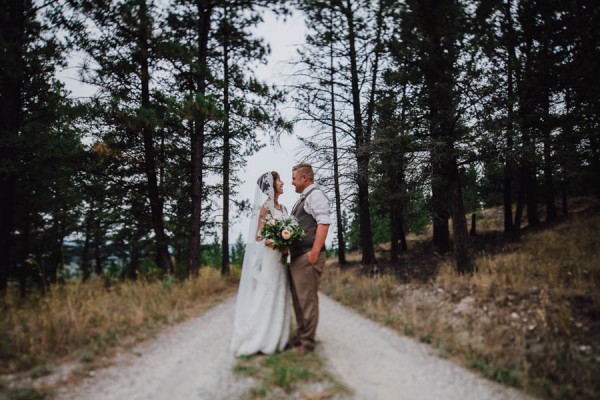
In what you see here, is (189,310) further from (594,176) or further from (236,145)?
(594,176)

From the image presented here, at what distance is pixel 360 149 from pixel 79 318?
7109 millimetres

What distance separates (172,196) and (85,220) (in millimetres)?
16330

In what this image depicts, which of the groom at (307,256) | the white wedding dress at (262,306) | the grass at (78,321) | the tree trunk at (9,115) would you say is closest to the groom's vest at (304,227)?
the groom at (307,256)

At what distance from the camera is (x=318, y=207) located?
448 centimetres

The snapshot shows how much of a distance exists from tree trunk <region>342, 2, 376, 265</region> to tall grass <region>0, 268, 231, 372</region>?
578cm

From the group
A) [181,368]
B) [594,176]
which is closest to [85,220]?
[181,368]

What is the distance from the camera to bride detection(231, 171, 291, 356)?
4.26 meters

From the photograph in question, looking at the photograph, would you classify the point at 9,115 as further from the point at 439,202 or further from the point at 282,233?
the point at 439,202

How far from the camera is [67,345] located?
418cm

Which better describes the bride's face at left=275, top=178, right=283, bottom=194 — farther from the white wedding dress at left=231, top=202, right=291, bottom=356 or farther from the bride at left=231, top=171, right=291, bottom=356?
the white wedding dress at left=231, top=202, right=291, bottom=356

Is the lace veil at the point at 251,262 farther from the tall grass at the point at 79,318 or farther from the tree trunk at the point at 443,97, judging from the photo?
the tree trunk at the point at 443,97

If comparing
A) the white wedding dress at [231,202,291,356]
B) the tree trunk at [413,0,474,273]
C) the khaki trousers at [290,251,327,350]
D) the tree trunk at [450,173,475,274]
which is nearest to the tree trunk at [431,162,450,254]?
the tree trunk at [413,0,474,273]

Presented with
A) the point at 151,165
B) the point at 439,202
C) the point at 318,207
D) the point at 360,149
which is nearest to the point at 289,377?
the point at 318,207

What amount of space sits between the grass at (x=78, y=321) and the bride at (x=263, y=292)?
1.64m
